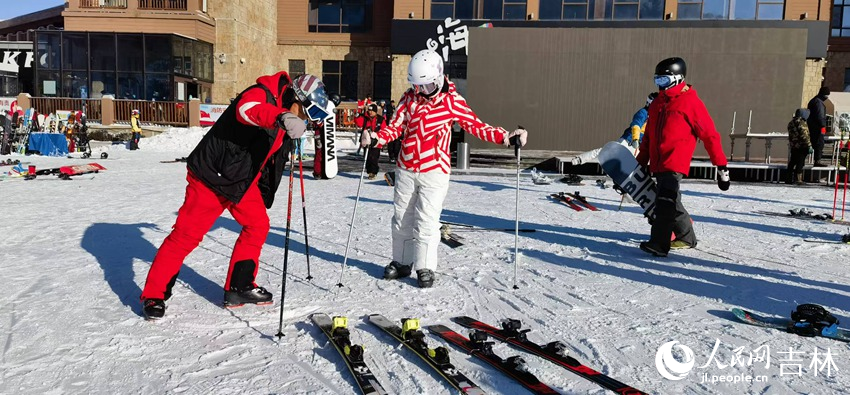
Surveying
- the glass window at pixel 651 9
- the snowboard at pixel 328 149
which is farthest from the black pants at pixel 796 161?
the glass window at pixel 651 9

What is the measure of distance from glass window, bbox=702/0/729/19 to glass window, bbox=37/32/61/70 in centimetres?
3049

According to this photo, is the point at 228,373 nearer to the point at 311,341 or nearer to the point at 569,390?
the point at 311,341

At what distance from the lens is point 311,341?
134 inches

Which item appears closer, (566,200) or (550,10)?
(566,200)

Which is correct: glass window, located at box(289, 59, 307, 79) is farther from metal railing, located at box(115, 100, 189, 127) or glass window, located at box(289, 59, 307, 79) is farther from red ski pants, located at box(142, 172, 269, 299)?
red ski pants, located at box(142, 172, 269, 299)

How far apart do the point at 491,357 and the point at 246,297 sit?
70.5 inches

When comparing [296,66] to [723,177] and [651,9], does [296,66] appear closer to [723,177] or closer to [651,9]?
[651,9]

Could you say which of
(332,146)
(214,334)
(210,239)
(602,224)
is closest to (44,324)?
(214,334)

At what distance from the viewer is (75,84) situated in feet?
94.6

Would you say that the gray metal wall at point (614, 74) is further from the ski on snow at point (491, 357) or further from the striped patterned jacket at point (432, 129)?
the ski on snow at point (491, 357)

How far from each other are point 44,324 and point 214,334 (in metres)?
1.06

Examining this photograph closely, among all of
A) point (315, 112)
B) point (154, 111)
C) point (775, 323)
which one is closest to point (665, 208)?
point (775, 323)

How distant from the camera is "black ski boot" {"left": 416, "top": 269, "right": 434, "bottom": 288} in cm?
450

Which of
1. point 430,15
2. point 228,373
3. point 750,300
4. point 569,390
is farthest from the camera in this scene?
point 430,15
